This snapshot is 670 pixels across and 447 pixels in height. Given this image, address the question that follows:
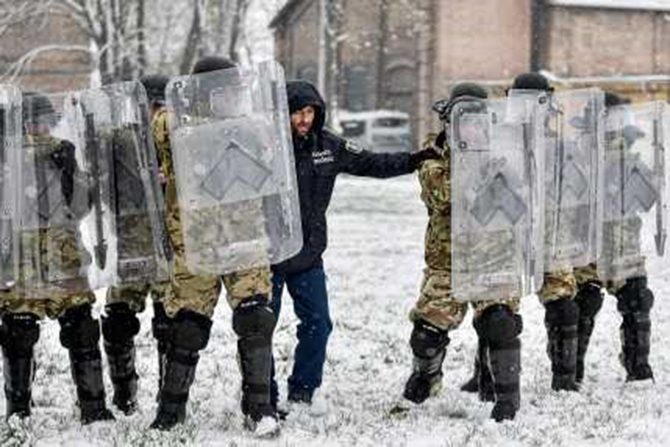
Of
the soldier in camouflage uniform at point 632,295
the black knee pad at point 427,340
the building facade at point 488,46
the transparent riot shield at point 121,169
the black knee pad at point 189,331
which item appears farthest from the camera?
the building facade at point 488,46

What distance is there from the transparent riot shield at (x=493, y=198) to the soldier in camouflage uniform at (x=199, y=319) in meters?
1.06

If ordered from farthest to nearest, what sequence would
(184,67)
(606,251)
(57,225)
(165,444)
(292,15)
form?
1. (292,15)
2. (184,67)
3. (606,251)
4. (57,225)
5. (165,444)

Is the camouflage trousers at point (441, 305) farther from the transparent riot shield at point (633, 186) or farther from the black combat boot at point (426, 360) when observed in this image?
the transparent riot shield at point (633, 186)

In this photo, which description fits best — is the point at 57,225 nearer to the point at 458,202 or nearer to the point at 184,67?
the point at 458,202

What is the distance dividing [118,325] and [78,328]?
0.47 meters

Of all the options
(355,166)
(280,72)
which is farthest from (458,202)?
(280,72)

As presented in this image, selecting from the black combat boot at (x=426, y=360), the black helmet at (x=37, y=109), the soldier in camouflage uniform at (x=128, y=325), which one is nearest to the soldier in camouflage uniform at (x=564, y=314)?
the black combat boot at (x=426, y=360)

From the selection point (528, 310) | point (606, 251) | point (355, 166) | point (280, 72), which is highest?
point (280, 72)

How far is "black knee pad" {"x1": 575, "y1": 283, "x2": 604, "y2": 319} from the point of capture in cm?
659

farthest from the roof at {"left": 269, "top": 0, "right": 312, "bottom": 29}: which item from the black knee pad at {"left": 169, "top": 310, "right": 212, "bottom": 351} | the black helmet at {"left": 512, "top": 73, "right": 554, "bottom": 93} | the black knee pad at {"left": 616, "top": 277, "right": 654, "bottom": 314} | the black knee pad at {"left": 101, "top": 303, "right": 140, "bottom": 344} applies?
the black knee pad at {"left": 169, "top": 310, "right": 212, "bottom": 351}

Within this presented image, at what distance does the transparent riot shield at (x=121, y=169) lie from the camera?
5227 mm

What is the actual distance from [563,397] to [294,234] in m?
2.06

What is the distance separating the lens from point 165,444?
4.80 m

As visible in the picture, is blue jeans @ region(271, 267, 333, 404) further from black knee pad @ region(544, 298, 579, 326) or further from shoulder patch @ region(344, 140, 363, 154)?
black knee pad @ region(544, 298, 579, 326)
